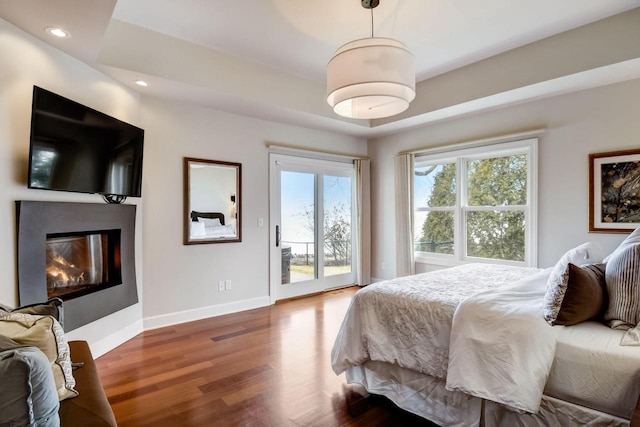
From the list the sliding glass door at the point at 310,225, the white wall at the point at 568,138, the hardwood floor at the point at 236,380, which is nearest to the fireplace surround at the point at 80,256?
the hardwood floor at the point at 236,380

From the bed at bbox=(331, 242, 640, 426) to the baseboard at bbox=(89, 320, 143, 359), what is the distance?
2.14m

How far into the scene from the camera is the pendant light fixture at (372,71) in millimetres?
2082

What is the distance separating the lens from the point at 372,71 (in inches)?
81.7

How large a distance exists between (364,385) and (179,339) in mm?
1998

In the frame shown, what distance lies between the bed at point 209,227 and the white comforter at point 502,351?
3.03 meters

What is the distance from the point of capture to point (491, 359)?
1634 mm

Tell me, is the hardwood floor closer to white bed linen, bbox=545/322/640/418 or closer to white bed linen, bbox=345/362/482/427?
white bed linen, bbox=345/362/482/427

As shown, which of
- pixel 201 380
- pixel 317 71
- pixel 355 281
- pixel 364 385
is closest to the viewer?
pixel 364 385

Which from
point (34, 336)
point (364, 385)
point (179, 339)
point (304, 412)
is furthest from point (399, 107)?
point (179, 339)

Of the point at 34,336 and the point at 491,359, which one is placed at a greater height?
the point at 34,336

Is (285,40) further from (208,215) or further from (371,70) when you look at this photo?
(208,215)

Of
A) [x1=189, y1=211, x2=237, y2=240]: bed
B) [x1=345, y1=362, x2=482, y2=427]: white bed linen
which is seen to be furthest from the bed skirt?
[x1=189, y1=211, x2=237, y2=240]: bed

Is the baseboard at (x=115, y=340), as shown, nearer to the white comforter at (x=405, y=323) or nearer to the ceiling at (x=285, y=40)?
the white comforter at (x=405, y=323)

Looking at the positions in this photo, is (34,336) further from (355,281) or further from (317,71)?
(355,281)
